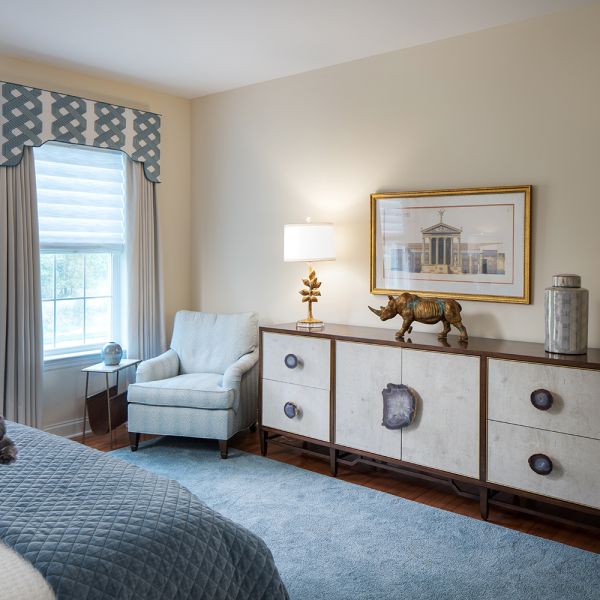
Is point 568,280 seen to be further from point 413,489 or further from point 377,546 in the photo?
point 377,546

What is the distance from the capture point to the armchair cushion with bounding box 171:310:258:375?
443 centimetres

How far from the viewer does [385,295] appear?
12.9ft

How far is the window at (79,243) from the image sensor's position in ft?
13.8

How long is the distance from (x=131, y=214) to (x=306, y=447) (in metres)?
2.08

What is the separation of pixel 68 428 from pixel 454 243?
2.86 metres

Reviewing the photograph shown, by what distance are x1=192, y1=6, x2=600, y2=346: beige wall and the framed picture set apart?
75mm

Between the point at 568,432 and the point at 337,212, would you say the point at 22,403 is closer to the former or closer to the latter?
the point at 337,212

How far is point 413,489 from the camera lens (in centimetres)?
346

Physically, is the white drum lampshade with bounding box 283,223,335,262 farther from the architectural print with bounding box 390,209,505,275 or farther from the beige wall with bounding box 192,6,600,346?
the architectural print with bounding box 390,209,505,275

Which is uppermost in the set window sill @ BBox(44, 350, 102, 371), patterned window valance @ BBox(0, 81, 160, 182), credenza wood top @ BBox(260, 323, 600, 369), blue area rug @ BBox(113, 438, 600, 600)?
patterned window valance @ BBox(0, 81, 160, 182)

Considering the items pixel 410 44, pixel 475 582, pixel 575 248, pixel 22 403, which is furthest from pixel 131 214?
pixel 475 582

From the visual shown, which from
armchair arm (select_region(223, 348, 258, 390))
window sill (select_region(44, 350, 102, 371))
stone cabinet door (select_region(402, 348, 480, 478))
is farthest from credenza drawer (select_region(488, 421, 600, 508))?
window sill (select_region(44, 350, 102, 371))

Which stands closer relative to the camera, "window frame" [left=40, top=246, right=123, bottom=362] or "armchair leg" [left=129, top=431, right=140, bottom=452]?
"armchair leg" [left=129, top=431, right=140, bottom=452]

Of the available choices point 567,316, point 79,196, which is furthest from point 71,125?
point 567,316
